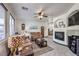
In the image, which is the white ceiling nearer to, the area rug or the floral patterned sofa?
the floral patterned sofa

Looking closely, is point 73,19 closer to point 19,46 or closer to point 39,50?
point 39,50

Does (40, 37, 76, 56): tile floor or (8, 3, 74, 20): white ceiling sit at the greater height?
(8, 3, 74, 20): white ceiling

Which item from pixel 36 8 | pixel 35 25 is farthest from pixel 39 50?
pixel 36 8

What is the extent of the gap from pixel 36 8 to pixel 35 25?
482 millimetres

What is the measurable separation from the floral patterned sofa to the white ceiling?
615 mm

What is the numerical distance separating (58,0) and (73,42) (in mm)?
1914

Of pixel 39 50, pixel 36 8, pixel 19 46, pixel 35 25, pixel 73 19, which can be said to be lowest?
pixel 39 50

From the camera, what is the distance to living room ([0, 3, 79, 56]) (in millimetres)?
2438

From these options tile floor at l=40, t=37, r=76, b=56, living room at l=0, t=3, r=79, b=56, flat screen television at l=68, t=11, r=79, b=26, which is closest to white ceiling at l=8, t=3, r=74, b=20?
living room at l=0, t=3, r=79, b=56

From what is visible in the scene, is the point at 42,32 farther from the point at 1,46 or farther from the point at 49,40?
the point at 1,46

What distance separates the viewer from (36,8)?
97.7 inches

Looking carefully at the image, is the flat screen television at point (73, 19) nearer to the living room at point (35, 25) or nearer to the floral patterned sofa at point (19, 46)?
the living room at point (35, 25)

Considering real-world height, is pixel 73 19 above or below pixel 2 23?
above

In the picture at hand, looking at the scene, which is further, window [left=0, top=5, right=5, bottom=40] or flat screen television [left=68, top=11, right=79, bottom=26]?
flat screen television [left=68, top=11, right=79, bottom=26]
